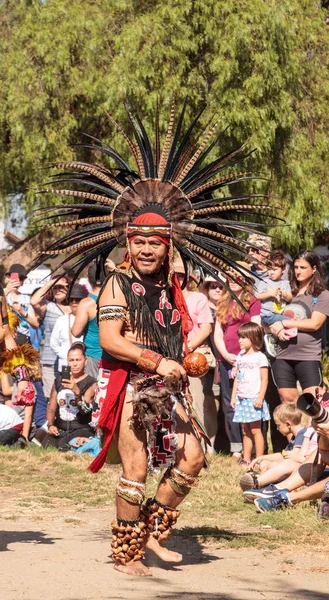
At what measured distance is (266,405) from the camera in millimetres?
11180

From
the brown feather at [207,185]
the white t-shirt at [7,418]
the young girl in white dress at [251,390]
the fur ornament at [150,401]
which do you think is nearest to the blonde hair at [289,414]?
the young girl in white dress at [251,390]

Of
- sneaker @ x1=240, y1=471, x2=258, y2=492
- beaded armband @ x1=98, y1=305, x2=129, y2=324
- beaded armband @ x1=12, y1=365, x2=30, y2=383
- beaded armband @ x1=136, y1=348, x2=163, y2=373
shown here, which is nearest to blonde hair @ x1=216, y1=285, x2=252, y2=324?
sneaker @ x1=240, y1=471, x2=258, y2=492

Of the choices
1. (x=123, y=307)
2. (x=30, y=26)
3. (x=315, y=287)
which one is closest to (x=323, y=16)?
(x=30, y=26)

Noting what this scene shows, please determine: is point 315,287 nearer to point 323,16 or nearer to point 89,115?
point 89,115

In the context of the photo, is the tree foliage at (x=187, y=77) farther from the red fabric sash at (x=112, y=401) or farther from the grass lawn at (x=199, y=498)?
the red fabric sash at (x=112, y=401)

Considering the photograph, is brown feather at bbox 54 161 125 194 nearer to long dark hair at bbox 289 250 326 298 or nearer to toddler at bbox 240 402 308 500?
toddler at bbox 240 402 308 500

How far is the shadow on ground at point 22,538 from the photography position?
24.4ft

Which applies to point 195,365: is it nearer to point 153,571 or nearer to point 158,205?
point 158,205

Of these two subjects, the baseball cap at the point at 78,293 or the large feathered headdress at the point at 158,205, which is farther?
the baseball cap at the point at 78,293

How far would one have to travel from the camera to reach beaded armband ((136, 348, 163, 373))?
6543mm

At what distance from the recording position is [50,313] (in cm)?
1395

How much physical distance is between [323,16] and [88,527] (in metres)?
18.1

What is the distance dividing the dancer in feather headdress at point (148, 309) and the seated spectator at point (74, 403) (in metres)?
5.29

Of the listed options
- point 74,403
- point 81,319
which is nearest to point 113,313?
point 81,319
